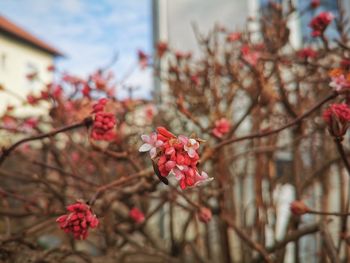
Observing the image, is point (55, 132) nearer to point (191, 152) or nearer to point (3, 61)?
point (191, 152)

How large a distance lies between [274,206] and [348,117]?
195 cm

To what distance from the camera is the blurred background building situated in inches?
855

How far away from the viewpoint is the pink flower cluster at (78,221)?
123 cm

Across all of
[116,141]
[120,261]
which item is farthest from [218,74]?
[120,261]

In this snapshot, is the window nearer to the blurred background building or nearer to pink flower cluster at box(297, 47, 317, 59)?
the blurred background building

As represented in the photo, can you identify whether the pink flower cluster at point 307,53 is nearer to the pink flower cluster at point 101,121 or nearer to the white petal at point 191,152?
the pink flower cluster at point 101,121

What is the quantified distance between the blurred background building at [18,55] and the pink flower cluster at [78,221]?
2072 centimetres

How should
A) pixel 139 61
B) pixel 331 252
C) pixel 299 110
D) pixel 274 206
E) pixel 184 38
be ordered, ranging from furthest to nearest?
pixel 184 38
pixel 139 61
pixel 274 206
pixel 299 110
pixel 331 252

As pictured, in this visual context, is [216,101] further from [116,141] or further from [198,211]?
[198,211]

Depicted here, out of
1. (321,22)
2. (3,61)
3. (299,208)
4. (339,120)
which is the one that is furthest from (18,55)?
(339,120)

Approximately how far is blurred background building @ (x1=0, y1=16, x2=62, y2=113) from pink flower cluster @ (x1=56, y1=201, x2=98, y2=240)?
20.7 metres

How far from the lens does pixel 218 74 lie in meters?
3.47

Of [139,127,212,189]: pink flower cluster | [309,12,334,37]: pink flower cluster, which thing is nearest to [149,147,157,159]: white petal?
[139,127,212,189]: pink flower cluster

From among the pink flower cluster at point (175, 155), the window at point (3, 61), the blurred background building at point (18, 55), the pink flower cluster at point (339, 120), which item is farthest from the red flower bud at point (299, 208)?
the window at point (3, 61)
